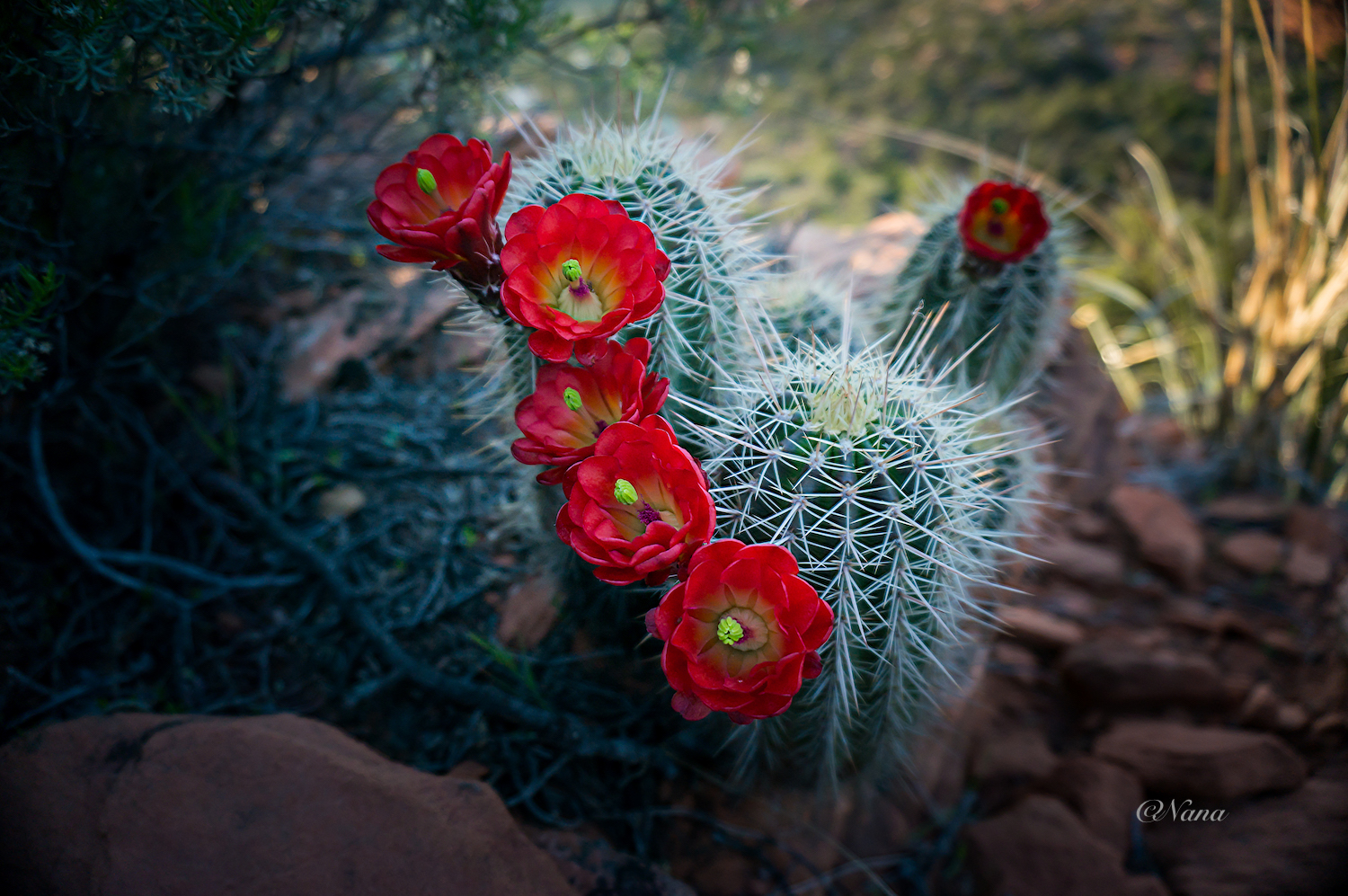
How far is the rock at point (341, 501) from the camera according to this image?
2.07 meters

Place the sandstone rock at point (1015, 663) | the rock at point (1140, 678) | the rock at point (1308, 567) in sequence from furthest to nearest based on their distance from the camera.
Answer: the rock at point (1308, 567) → the sandstone rock at point (1015, 663) → the rock at point (1140, 678)

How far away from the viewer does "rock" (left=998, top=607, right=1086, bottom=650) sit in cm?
245

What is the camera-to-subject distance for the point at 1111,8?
468 centimetres

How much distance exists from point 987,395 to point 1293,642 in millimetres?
1421

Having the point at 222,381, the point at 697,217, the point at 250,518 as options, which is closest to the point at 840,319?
the point at 697,217

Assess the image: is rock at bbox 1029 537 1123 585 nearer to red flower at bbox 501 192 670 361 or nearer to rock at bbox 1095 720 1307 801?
rock at bbox 1095 720 1307 801

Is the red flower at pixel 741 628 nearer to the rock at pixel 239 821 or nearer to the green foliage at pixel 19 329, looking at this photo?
the rock at pixel 239 821

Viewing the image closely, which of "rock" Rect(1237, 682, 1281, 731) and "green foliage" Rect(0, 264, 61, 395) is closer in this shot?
"green foliage" Rect(0, 264, 61, 395)

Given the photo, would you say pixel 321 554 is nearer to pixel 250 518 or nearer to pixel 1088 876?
pixel 250 518

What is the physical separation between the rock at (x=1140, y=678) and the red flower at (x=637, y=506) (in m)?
1.78

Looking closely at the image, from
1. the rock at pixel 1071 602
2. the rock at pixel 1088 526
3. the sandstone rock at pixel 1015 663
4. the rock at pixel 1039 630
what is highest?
the rock at pixel 1088 526

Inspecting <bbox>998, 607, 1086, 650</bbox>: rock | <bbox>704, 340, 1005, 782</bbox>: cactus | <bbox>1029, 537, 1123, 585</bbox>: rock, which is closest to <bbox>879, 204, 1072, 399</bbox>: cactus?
<bbox>704, 340, 1005, 782</bbox>: cactus

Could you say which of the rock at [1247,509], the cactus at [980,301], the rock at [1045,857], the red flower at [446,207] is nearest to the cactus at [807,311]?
the cactus at [980,301]

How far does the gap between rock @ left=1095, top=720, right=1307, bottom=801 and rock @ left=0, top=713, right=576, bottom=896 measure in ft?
5.23
